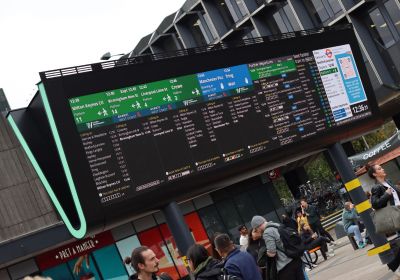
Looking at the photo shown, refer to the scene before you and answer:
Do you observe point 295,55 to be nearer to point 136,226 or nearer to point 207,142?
point 207,142

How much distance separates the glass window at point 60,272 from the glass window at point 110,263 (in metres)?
1.20

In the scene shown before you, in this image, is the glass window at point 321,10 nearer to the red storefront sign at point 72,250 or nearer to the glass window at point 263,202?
the glass window at point 263,202

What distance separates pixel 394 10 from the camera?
34406 mm

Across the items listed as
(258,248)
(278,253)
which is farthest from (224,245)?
(258,248)

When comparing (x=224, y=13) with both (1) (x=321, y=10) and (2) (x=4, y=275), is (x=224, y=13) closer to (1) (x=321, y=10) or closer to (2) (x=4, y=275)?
(1) (x=321, y=10)

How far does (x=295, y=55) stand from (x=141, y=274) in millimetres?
12051

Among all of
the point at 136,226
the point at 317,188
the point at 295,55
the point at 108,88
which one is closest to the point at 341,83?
the point at 295,55

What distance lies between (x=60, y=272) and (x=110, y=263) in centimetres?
197

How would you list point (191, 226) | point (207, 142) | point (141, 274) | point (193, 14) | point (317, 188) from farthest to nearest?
point (193, 14), point (317, 188), point (191, 226), point (207, 142), point (141, 274)

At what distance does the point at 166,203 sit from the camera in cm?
1409

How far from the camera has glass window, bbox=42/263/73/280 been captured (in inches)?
1019

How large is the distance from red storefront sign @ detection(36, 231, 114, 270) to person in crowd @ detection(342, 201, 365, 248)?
959 cm

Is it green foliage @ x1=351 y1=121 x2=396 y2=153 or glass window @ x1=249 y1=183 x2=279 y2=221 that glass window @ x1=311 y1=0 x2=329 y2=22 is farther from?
green foliage @ x1=351 y1=121 x2=396 y2=153

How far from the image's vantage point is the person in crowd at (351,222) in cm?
2120
